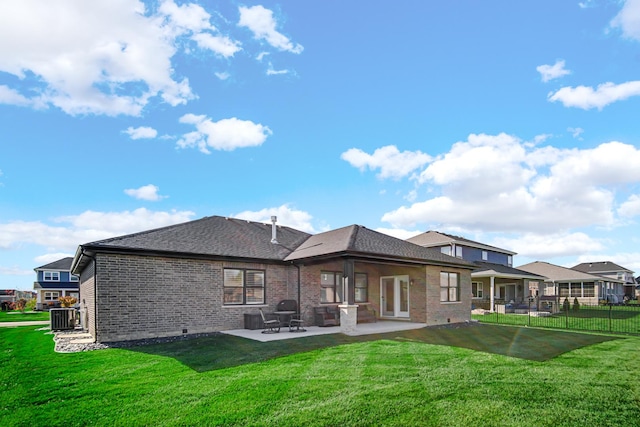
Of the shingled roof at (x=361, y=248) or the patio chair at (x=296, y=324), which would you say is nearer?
the patio chair at (x=296, y=324)

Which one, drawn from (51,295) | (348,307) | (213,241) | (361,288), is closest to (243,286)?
(213,241)

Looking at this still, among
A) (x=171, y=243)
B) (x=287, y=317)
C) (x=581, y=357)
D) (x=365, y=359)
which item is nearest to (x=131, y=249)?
(x=171, y=243)

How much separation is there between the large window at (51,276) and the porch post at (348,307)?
4511cm

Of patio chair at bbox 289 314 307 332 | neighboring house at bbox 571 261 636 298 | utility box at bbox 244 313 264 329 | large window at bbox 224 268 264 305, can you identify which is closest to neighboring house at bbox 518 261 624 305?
neighboring house at bbox 571 261 636 298

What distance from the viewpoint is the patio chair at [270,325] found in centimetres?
1476

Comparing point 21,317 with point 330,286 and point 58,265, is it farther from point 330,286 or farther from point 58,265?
point 330,286

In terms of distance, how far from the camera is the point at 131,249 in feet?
43.8

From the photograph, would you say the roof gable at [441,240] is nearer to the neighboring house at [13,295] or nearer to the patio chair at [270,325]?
the patio chair at [270,325]

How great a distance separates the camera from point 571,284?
4472cm

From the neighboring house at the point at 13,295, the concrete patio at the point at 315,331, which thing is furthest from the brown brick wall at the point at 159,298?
the neighboring house at the point at 13,295

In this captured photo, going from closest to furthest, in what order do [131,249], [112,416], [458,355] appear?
1. [112,416]
2. [458,355]
3. [131,249]

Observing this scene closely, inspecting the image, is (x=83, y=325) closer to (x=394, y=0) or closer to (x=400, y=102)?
(x=400, y=102)

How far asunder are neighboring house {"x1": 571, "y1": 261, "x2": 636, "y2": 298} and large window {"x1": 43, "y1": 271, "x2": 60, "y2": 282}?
69.7 meters

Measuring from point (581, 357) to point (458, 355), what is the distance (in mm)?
3438
